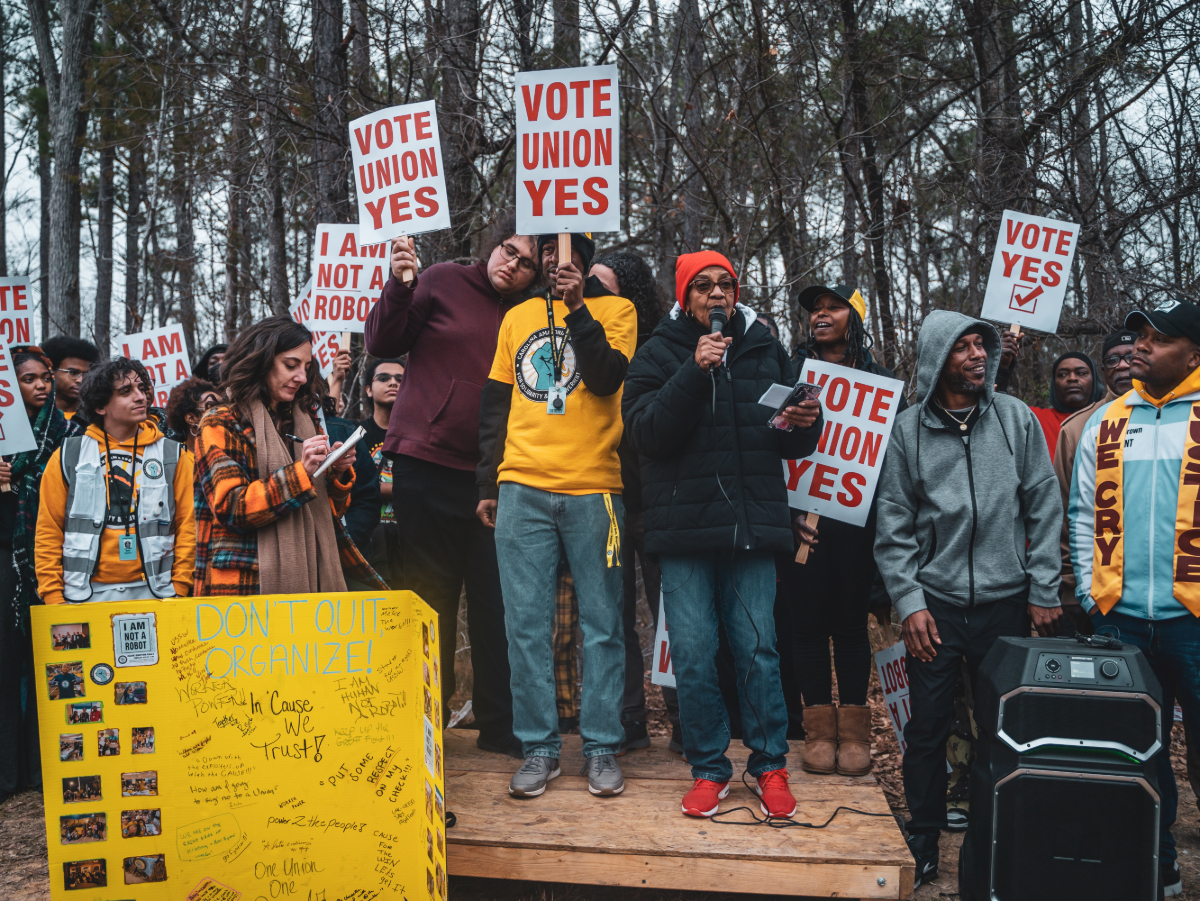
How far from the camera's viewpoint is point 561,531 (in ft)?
11.9

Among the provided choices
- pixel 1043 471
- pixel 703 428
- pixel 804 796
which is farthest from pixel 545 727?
pixel 1043 471

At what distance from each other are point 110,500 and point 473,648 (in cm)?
179

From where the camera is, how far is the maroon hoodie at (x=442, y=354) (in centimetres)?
398

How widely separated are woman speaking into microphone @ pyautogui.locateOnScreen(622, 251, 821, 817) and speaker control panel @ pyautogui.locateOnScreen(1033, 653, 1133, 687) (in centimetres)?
92

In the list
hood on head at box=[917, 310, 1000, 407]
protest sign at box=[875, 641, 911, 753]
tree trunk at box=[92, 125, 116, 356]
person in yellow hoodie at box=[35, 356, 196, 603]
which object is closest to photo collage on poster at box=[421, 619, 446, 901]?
person in yellow hoodie at box=[35, 356, 196, 603]

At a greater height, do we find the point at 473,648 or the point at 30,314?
the point at 30,314

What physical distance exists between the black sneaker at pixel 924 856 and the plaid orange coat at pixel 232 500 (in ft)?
8.61

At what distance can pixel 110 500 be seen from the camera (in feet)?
13.7

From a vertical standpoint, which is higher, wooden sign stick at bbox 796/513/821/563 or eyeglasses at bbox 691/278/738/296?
eyeglasses at bbox 691/278/738/296

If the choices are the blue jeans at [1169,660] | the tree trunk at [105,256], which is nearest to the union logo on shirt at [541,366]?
the blue jeans at [1169,660]

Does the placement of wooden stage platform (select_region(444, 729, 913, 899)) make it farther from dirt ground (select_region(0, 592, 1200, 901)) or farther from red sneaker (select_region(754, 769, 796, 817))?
dirt ground (select_region(0, 592, 1200, 901))

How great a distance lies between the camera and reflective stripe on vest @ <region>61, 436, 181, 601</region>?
4109mm

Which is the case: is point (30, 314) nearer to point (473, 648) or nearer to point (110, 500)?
point (110, 500)

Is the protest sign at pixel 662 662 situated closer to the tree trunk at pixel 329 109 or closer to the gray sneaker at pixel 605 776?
the gray sneaker at pixel 605 776
